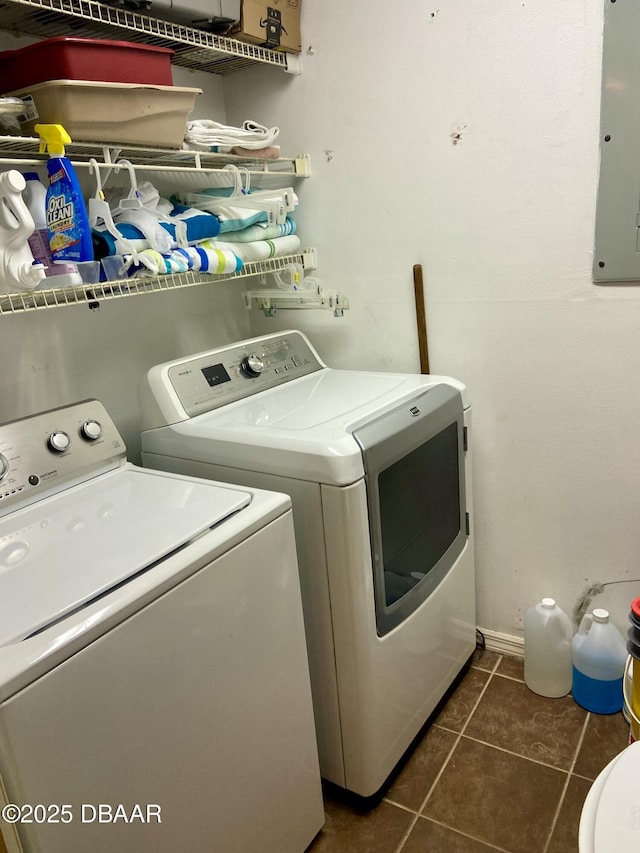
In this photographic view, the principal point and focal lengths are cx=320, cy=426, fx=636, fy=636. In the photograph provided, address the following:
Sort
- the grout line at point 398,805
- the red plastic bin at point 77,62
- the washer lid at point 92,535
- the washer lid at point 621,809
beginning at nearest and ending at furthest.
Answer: the washer lid at point 621,809 < the washer lid at point 92,535 < the red plastic bin at point 77,62 < the grout line at point 398,805

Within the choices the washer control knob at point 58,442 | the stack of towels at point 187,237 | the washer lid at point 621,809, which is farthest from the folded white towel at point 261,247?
the washer lid at point 621,809

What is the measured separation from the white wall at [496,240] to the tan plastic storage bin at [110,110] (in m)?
0.64

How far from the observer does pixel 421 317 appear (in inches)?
79.0

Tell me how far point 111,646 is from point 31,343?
1017mm

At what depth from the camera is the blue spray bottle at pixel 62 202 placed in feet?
4.37

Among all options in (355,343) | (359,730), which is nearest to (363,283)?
(355,343)

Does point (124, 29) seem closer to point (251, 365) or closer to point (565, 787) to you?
point (251, 365)

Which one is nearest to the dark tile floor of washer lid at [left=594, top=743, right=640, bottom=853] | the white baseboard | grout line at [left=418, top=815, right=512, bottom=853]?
grout line at [left=418, top=815, right=512, bottom=853]

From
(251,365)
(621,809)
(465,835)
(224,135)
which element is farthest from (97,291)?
(465,835)

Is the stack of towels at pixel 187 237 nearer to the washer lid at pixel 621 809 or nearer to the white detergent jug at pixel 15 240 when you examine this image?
the white detergent jug at pixel 15 240

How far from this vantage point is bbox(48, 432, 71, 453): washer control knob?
1.45 metres

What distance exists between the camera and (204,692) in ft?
3.77

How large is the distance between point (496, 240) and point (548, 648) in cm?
122

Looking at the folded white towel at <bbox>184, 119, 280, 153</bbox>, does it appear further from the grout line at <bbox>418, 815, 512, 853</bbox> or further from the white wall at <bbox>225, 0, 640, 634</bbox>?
the grout line at <bbox>418, 815, 512, 853</bbox>
